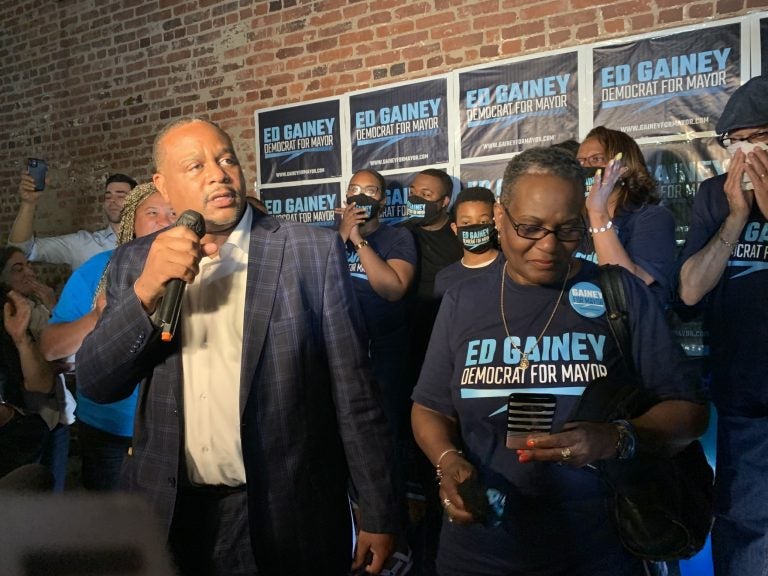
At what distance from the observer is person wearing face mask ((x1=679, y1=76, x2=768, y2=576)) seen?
2.16m

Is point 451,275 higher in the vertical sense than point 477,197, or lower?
lower

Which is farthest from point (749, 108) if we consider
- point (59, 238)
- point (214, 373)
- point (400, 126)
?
point (59, 238)

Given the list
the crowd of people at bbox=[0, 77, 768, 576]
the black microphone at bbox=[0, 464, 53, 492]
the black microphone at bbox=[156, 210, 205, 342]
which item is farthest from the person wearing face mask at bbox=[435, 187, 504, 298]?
the black microphone at bbox=[0, 464, 53, 492]

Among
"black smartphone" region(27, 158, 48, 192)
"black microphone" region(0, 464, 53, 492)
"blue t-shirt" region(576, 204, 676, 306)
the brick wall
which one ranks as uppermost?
the brick wall

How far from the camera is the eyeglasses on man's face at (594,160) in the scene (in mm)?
2775

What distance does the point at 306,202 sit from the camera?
4535mm

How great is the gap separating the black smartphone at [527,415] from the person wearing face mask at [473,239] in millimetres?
1589

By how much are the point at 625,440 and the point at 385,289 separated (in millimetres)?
2011

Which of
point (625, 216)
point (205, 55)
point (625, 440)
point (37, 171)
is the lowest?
point (625, 440)

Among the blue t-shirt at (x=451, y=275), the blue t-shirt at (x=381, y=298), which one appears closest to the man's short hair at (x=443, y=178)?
the blue t-shirt at (x=381, y=298)

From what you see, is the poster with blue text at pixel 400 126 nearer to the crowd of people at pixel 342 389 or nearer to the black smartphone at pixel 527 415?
the crowd of people at pixel 342 389

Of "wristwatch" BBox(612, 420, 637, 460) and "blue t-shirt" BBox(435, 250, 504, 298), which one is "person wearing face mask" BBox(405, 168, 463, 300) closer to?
"blue t-shirt" BBox(435, 250, 504, 298)

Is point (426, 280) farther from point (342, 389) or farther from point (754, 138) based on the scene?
point (342, 389)

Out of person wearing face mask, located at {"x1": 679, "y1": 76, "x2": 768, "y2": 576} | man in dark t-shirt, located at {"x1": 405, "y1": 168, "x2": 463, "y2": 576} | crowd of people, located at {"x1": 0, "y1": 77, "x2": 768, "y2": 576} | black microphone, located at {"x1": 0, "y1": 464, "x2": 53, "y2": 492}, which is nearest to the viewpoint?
black microphone, located at {"x1": 0, "y1": 464, "x2": 53, "y2": 492}
